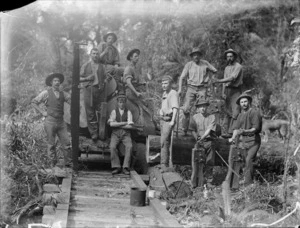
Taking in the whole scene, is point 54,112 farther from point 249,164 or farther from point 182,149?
point 249,164

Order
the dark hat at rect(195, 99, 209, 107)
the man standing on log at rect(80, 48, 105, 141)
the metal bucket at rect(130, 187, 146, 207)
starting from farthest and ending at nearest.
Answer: the man standing on log at rect(80, 48, 105, 141) < the dark hat at rect(195, 99, 209, 107) < the metal bucket at rect(130, 187, 146, 207)

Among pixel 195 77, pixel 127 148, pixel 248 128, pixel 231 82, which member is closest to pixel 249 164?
pixel 248 128

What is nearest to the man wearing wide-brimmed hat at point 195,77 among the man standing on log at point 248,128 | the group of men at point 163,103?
the group of men at point 163,103

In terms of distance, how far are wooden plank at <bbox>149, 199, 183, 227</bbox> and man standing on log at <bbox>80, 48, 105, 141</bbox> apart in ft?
8.56

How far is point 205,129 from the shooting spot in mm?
8023

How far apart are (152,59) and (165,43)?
397mm

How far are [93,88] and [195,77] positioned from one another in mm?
1861

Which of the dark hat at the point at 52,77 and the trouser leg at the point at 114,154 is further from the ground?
the dark hat at the point at 52,77

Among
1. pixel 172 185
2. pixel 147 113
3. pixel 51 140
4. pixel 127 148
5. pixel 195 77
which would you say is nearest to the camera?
pixel 172 185

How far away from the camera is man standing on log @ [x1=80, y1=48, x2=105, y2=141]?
8953mm

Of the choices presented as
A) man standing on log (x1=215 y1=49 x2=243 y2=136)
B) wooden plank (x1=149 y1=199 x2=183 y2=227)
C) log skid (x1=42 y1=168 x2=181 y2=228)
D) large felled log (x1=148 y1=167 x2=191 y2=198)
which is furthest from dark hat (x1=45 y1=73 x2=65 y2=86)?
man standing on log (x1=215 y1=49 x2=243 y2=136)

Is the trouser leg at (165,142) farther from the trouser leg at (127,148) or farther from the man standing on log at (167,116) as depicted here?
the trouser leg at (127,148)

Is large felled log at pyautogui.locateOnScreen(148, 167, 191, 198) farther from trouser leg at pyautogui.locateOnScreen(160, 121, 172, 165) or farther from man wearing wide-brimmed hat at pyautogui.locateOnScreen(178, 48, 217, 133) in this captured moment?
man wearing wide-brimmed hat at pyautogui.locateOnScreen(178, 48, 217, 133)

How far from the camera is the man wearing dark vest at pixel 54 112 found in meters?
7.71
